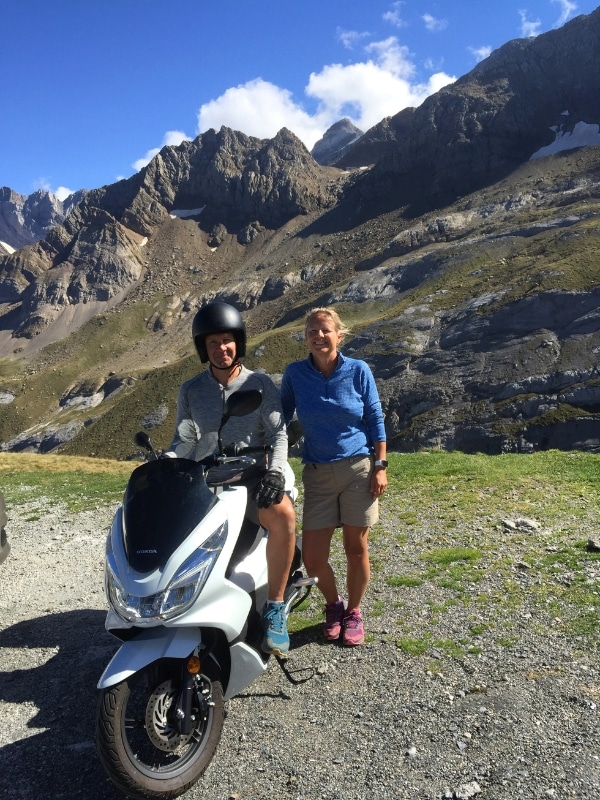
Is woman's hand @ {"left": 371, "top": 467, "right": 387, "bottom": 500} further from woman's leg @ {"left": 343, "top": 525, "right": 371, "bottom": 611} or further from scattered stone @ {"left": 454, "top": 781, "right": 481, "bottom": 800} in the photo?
scattered stone @ {"left": 454, "top": 781, "right": 481, "bottom": 800}

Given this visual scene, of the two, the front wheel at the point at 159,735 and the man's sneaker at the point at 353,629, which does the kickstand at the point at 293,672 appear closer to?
the man's sneaker at the point at 353,629

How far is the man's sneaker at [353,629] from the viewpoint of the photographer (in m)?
5.77

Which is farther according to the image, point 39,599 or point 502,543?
point 502,543

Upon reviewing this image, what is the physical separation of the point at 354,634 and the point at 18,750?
3171 millimetres

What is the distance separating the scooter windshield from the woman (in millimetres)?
1593

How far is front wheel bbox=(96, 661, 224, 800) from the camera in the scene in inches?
136

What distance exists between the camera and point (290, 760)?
13.4 feet

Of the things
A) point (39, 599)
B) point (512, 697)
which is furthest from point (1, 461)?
point (512, 697)

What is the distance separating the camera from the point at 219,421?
505 centimetres

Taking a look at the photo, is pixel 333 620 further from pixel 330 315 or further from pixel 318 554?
pixel 330 315

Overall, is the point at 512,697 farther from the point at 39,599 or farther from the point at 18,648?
the point at 39,599

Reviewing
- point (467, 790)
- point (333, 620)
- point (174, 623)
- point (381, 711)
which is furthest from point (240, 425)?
point (467, 790)

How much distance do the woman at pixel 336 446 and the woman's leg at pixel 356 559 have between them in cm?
1

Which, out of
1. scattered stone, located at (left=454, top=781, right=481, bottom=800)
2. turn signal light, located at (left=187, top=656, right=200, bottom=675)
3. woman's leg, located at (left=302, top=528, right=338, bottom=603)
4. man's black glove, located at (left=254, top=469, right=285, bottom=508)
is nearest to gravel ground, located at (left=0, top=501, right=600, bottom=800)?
scattered stone, located at (left=454, top=781, right=481, bottom=800)
